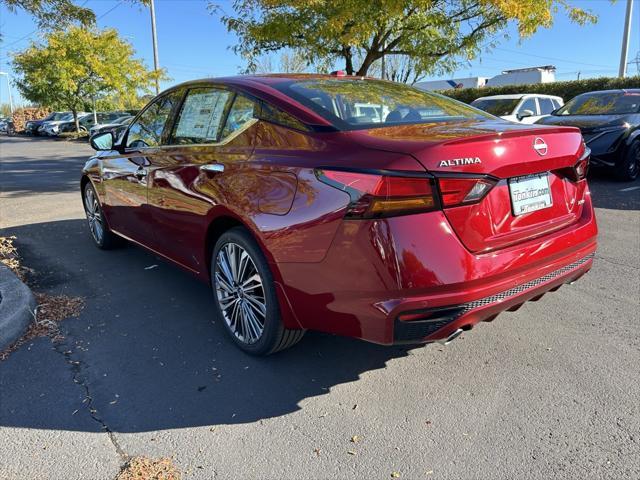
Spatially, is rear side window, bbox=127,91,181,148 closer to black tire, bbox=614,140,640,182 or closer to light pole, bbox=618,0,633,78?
black tire, bbox=614,140,640,182

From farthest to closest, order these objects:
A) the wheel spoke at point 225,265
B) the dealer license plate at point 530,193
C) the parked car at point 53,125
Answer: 1. the parked car at point 53,125
2. the wheel spoke at point 225,265
3. the dealer license plate at point 530,193

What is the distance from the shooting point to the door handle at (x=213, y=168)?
3104 mm

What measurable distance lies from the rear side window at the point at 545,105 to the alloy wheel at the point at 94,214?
1121 cm

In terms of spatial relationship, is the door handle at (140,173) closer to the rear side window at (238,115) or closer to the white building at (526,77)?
the rear side window at (238,115)

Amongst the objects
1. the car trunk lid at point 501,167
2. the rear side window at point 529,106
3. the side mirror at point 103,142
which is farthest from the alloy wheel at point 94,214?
the rear side window at point 529,106

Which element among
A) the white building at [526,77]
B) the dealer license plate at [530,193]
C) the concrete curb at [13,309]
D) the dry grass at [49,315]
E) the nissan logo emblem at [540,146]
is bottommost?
the dry grass at [49,315]

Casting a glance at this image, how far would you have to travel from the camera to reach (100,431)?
251 cm

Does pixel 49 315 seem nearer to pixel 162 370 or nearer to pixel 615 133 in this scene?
pixel 162 370

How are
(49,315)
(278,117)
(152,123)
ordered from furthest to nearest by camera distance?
1. (152,123)
2. (49,315)
3. (278,117)

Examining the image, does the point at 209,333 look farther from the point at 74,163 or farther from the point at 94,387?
the point at 74,163

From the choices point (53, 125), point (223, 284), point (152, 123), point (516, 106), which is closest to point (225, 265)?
point (223, 284)

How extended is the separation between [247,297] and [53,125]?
34455 mm

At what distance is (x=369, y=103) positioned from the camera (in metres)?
3.15

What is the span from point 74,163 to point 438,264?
50.8 ft
